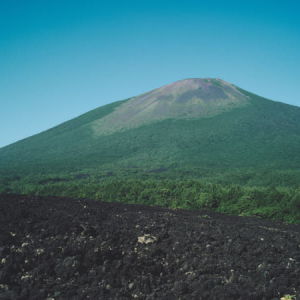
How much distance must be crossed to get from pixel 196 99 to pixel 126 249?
93480 mm

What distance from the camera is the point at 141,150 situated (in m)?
67.2

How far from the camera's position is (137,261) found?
5285 millimetres

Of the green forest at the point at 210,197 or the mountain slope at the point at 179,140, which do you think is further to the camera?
the mountain slope at the point at 179,140

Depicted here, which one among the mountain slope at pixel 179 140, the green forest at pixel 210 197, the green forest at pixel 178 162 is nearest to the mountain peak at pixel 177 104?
the mountain slope at pixel 179 140

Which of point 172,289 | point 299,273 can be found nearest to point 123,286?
point 172,289

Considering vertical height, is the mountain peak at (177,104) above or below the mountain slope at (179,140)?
above

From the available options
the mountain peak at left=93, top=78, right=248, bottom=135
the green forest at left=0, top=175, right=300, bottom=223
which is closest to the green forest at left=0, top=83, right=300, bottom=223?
the green forest at left=0, top=175, right=300, bottom=223

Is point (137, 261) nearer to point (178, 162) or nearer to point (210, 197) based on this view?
point (210, 197)

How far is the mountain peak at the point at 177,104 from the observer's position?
3413 inches

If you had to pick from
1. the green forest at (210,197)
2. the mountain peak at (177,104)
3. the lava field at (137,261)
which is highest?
the mountain peak at (177,104)

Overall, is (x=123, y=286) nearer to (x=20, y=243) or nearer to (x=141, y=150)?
(x=20, y=243)

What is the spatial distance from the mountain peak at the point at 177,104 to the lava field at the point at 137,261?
3046 inches

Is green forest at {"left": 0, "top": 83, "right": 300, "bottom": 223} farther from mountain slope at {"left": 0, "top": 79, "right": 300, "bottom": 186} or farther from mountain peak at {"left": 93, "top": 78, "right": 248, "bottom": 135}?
mountain peak at {"left": 93, "top": 78, "right": 248, "bottom": 135}

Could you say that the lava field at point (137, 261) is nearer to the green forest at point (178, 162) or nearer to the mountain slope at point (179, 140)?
the green forest at point (178, 162)
